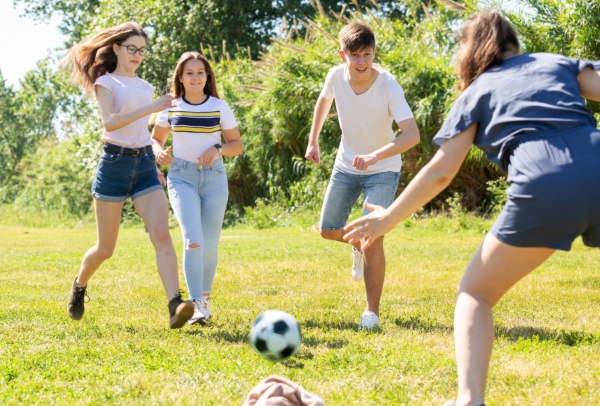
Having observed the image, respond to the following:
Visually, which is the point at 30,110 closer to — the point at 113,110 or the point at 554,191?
the point at 113,110

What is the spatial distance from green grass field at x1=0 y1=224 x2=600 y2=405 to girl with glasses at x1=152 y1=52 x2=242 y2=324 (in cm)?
48

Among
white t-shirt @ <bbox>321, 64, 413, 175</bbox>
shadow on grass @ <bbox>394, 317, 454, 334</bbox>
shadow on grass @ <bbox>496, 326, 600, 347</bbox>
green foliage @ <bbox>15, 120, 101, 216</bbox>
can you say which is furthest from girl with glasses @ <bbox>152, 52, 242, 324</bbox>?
green foliage @ <bbox>15, 120, 101, 216</bbox>

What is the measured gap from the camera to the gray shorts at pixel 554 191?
288cm

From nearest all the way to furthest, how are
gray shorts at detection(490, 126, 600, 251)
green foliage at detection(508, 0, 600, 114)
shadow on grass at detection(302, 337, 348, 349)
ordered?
gray shorts at detection(490, 126, 600, 251), shadow on grass at detection(302, 337, 348, 349), green foliage at detection(508, 0, 600, 114)

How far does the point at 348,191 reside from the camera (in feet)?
19.5

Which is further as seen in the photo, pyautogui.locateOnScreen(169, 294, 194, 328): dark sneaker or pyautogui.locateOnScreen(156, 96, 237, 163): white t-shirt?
pyautogui.locateOnScreen(156, 96, 237, 163): white t-shirt

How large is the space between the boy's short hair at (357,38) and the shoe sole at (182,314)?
2.09m

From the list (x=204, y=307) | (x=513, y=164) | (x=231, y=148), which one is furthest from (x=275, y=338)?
(x=231, y=148)

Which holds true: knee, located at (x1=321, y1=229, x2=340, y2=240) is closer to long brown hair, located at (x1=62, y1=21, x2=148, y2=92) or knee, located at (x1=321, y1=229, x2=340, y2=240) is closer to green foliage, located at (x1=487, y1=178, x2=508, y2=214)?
long brown hair, located at (x1=62, y1=21, x2=148, y2=92)

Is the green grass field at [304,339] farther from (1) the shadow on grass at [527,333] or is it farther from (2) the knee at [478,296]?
(2) the knee at [478,296]

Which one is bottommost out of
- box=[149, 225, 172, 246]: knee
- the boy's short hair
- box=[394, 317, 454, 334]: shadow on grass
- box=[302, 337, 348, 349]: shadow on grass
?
box=[394, 317, 454, 334]: shadow on grass

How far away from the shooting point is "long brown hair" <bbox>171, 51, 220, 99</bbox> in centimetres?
593

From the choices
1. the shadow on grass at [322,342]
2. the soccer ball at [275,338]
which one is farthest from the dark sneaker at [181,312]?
the soccer ball at [275,338]

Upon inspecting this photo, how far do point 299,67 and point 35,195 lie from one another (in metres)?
14.5
